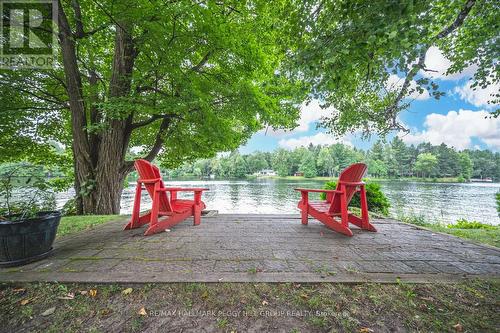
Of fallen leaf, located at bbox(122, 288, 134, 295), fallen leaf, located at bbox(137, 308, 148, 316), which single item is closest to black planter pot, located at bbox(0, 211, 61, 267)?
fallen leaf, located at bbox(122, 288, 134, 295)

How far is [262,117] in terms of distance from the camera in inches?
213

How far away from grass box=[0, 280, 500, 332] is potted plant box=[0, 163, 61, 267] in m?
0.51

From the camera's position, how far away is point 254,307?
1565 millimetres

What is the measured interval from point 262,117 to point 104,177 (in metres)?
4.87

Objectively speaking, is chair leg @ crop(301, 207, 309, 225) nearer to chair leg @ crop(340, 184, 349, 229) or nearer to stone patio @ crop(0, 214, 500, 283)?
stone patio @ crop(0, 214, 500, 283)

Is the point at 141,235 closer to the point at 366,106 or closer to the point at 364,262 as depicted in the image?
the point at 364,262

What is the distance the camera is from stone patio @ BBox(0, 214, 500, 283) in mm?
1970

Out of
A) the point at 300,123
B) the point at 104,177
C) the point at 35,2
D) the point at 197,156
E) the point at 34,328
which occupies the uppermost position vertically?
the point at 35,2

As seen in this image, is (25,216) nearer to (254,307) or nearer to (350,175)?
(254,307)

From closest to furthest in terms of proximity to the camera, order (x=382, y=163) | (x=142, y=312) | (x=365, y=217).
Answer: (x=142, y=312), (x=365, y=217), (x=382, y=163)

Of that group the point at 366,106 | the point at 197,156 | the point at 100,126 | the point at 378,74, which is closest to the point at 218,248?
the point at 378,74

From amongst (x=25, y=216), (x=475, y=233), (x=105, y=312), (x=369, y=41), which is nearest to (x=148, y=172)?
(x=25, y=216)

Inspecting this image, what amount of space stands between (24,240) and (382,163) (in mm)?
76574

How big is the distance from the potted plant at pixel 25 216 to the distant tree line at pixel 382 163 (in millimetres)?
54336
